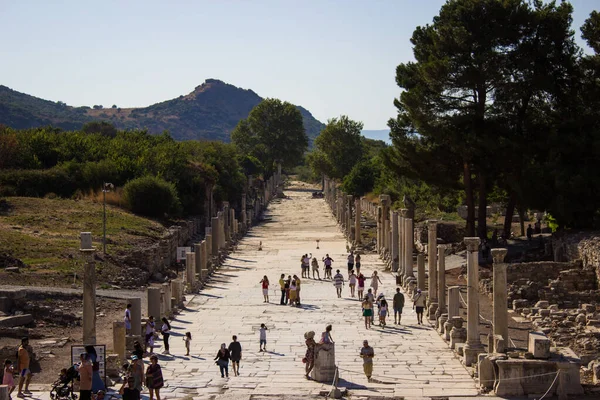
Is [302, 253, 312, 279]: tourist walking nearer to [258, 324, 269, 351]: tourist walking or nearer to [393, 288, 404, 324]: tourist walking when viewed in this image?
[393, 288, 404, 324]: tourist walking

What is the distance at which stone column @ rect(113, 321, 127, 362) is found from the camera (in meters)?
22.1

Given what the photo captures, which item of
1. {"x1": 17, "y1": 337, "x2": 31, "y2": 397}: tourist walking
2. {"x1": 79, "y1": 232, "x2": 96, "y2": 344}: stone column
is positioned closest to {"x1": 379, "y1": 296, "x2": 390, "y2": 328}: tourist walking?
{"x1": 79, "y1": 232, "x2": 96, "y2": 344}: stone column

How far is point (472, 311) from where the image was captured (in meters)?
22.7

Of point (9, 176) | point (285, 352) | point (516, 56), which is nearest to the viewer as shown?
point (285, 352)

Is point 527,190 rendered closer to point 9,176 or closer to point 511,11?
point 511,11

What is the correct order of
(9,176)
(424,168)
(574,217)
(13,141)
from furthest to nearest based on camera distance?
1. (13,141)
2. (9,176)
3. (424,168)
4. (574,217)

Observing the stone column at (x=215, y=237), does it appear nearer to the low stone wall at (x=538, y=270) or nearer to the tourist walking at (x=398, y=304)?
the low stone wall at (x=538, y=270)

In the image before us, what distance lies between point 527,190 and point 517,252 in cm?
327

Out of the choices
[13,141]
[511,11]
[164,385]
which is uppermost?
[511,11]

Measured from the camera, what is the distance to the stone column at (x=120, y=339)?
22.1 metres

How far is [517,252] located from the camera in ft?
138

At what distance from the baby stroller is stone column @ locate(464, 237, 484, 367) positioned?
897 cm

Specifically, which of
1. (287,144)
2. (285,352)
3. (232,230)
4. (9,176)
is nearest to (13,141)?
(9,176)

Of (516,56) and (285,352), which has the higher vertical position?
(516,56)
